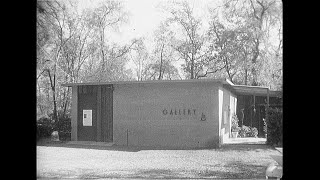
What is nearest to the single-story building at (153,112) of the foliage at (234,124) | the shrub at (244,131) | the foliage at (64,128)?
the foliage at (64,128)

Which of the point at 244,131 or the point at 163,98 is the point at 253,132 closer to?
the point at 244,131

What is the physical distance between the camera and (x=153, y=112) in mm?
16016

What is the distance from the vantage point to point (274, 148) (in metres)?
14.1

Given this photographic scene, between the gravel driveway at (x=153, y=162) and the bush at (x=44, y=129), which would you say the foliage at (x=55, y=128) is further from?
the gravel driveway at (x=153, y=162)

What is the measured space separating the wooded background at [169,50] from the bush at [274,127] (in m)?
8.89

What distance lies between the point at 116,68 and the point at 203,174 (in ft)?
65.7

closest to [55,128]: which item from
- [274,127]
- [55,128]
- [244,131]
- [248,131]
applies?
[55,128]

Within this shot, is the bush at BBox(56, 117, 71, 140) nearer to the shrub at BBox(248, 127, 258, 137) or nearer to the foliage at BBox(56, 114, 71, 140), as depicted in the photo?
the foliage at BBox(56, 114, 71, 140)

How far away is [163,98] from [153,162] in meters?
4.90

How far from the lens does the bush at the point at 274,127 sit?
14.7m

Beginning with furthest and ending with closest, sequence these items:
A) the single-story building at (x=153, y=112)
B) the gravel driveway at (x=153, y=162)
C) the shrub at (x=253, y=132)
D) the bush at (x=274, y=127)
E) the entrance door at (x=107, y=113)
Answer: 1. the shrub at (x=253, y=132)
2. the entrance door at (x=107, y=113)
3. the single-story building at (x=153, y=112)
4. the bush at (x=274, y=127)
5. the gravel driveway at (x=153, y=162)

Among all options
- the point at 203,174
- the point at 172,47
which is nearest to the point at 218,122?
the point at 203,174

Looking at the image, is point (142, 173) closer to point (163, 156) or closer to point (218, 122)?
point (163, 156)
